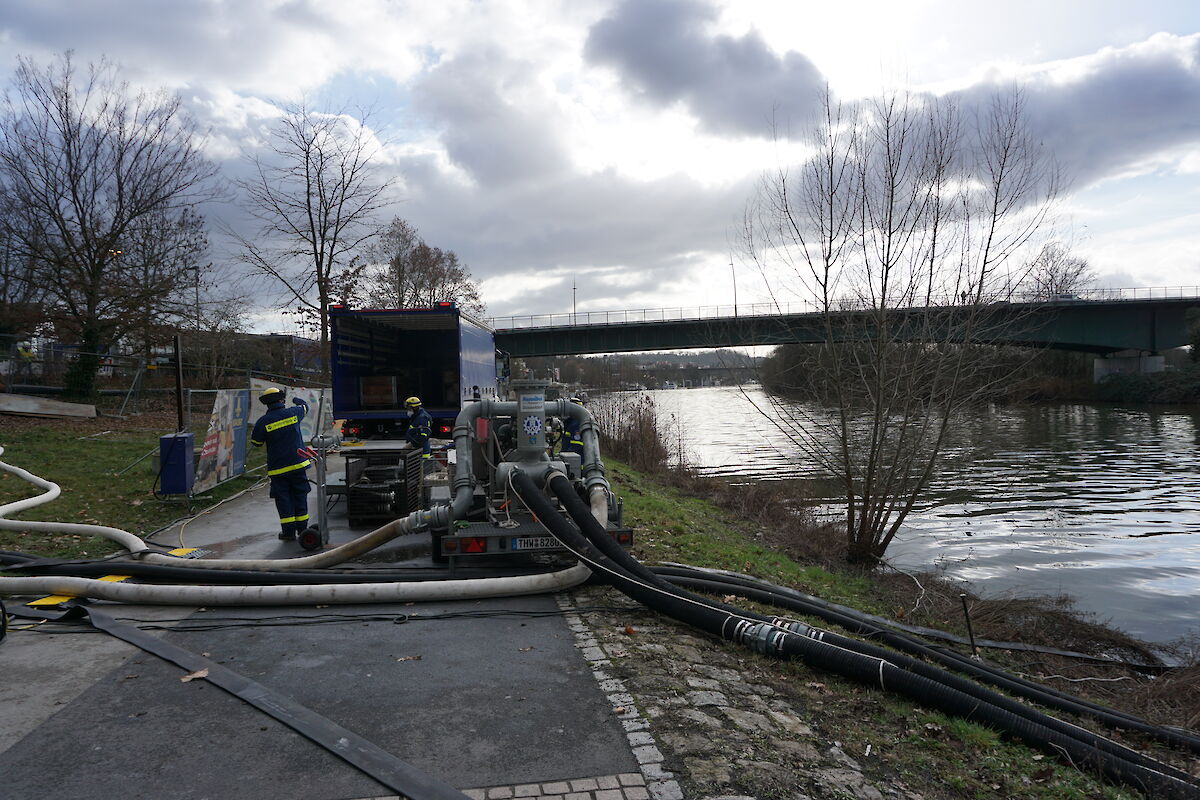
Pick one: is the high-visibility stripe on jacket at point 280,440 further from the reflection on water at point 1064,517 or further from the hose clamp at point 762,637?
the reflection on water at point 1064,517

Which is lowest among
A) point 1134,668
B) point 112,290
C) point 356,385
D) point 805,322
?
point 1134,668

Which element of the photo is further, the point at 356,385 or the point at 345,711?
the point at 356,385

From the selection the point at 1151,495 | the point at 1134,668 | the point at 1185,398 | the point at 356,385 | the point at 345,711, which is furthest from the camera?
the point at 1185,398

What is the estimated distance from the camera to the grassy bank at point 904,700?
4.03 metres

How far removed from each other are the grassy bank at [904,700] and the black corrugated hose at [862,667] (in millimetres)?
90

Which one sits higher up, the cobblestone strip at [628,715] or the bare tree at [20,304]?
the bare tree at [20,304]

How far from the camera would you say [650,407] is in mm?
25078

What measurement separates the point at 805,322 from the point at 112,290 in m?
20.5

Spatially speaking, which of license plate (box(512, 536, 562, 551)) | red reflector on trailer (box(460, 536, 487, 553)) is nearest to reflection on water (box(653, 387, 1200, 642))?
license plate (box(512, 536, 562, 551))

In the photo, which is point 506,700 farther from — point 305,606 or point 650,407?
point 650,407

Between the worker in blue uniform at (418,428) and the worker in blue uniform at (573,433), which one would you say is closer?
the worker in blue uniform at (573,433)

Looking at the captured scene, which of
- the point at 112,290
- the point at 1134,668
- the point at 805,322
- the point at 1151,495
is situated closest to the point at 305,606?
the point at 1134,668

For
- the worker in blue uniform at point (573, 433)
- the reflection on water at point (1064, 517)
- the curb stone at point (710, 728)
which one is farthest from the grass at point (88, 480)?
the reflection on water at point (1064, 517)

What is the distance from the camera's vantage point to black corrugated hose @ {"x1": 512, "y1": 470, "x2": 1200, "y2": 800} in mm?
4129
